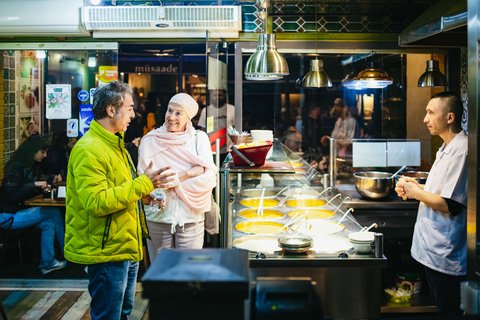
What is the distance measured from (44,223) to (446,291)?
4.33m

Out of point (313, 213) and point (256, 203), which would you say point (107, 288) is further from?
point (313, 213)

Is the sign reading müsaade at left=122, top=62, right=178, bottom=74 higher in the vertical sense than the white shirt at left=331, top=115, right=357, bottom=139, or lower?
higher

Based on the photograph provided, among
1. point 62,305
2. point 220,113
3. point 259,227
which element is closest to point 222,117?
point 220,113

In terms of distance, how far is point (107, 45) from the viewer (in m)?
5.52

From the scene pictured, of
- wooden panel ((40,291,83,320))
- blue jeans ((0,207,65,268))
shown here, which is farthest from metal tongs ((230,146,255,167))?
blue jeans ((0,207,65,268))

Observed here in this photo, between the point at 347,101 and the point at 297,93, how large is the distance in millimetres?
705

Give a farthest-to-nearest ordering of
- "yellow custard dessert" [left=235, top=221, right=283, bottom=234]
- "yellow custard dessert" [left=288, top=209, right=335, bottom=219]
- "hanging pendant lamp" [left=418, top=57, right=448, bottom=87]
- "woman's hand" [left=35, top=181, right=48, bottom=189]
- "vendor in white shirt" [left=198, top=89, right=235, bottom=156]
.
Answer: "woman's hand" [left=35, top=181, right=48, bottom=189] < "hanging pendant lamp" [left=418, top=57, right=448, bottom=87] < "vendor in white shirt" [left=198, top=89, right=235, bottom=156] < "yellow custard dessert" [left=288, top=209, right=335, bottom=219] < "yellow custard dessert" [left=235, top=221, right=283, bottom=234]

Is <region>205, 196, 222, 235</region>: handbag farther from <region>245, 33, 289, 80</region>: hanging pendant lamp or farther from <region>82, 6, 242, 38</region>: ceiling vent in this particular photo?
<region>82, 6, 242, 38</region>: ceiling vent

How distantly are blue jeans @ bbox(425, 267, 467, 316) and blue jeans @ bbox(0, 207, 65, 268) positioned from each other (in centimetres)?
410

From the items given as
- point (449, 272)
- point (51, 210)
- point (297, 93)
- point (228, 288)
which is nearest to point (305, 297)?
point (228, 288)

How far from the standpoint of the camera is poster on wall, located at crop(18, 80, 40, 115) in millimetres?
5480

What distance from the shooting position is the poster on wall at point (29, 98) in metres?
5.48

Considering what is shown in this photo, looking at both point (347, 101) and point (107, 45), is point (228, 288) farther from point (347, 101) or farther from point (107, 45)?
point (347, 101)

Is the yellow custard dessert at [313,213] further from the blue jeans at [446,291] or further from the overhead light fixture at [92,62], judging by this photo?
the overhead light fixture at [92,62]
